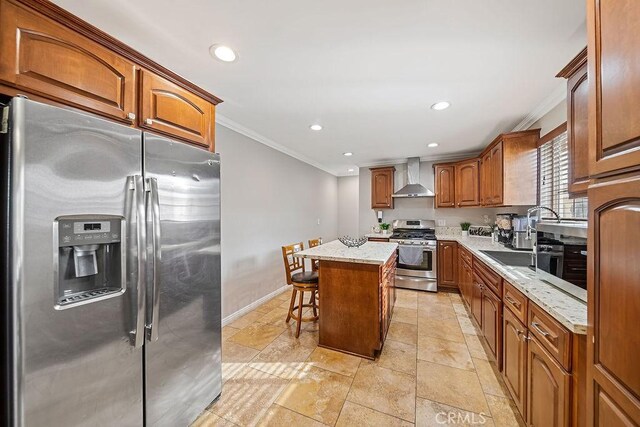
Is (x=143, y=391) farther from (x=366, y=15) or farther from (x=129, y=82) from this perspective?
(x=366, y=15)

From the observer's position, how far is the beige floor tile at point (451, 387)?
1.66m

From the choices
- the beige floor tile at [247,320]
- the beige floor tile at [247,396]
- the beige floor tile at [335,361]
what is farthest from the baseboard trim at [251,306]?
the beige floor tile at [335,361]

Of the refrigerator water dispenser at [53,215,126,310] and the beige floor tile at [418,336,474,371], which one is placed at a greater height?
the refrigerator water dispenser at [53,215,126,310]

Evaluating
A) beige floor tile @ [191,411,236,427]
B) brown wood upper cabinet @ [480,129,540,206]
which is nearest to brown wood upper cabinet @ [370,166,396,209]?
brown wood upper cabinet @ [480,129,540,206]

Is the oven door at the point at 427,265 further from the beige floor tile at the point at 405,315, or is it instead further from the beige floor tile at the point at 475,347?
the beige floor tile at the point at 475,347

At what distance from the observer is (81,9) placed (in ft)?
4.23

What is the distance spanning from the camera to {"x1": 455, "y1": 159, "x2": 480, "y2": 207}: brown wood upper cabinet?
3957 millimetres

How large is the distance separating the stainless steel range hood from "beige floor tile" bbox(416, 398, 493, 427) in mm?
3447

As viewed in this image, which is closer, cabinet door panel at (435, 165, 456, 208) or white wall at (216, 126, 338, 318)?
white wall at (216, 126, 338, 318)

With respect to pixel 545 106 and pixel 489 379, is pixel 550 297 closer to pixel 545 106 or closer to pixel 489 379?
pixel 489 379

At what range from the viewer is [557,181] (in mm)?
2426

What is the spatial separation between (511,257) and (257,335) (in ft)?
9.45

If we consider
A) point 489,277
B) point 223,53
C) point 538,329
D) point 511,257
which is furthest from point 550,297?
point 223,53

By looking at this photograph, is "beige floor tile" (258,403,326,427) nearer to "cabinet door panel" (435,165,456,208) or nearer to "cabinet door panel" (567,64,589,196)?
"cabinet door panel" (567,64,589,196)
